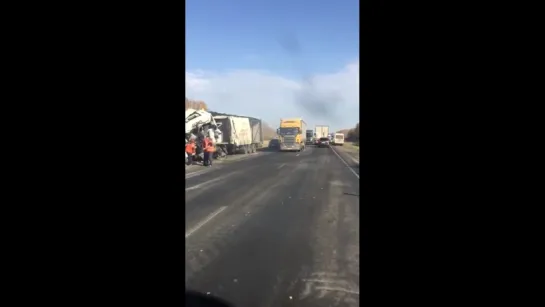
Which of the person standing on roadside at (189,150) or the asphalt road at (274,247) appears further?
the person standing on roadside at (189,150)

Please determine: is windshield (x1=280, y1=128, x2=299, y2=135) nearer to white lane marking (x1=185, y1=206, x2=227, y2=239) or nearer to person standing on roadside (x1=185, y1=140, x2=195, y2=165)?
person standing on roadside (x1=185, y1=140, x2=195, y2=165)

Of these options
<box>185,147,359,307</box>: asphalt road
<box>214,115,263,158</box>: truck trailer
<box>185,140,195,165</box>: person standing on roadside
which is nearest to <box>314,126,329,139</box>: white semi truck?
<box>214,115,263,158</box>: truck trailer

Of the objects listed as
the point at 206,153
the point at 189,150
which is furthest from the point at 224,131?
the point at 189,150

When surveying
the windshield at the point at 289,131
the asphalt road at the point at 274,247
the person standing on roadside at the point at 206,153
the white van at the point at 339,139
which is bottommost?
the asphalt road at the point at 274,247

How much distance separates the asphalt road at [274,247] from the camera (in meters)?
3.82

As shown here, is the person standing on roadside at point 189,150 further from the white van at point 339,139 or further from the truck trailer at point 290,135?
the white van at point 339,139

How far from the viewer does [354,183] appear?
13.1 metres

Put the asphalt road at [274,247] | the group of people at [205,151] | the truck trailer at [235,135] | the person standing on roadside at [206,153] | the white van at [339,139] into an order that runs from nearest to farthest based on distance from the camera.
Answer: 1. the asphalt road at [274,247]
2. the group of people at [205,151]
3. the person standing on roadside at [206,153]
4. the truck trailer at [235,135]
5. the white van at [339,139]

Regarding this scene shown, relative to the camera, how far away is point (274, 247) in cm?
541

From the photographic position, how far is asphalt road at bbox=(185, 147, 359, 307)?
3.82 m

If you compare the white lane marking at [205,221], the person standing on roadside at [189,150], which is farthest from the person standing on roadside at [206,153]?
the white lane marking at [205,221]
